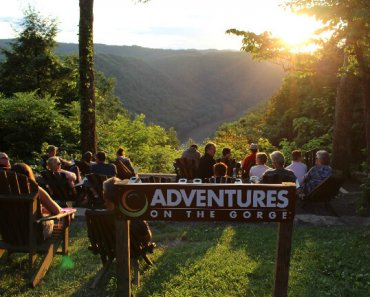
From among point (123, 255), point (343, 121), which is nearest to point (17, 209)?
point (123, 255)

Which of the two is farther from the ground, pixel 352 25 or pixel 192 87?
pixel 352 25

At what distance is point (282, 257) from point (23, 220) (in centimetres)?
309

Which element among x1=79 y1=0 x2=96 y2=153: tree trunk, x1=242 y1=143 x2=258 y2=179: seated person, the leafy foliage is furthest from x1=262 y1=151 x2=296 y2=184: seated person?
the leafy foliage

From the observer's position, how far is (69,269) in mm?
5781

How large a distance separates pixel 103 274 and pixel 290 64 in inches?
266

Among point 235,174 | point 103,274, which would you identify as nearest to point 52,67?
point 235,174

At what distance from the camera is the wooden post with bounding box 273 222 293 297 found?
4.30 meters

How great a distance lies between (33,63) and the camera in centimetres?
2639

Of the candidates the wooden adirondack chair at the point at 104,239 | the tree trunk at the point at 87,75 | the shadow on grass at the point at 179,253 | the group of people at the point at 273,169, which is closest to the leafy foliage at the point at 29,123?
the tree trunk at the point at 87,75

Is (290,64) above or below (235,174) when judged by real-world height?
above

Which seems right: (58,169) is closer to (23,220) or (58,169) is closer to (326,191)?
(23,220)

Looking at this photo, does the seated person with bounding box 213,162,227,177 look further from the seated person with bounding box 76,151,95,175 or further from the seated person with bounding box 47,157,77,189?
the seated person with bounding box 76,151,95,175

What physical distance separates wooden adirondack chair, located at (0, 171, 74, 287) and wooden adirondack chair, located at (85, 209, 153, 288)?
1.96 ft

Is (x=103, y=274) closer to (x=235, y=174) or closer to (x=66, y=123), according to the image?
(x=235, y=174)
